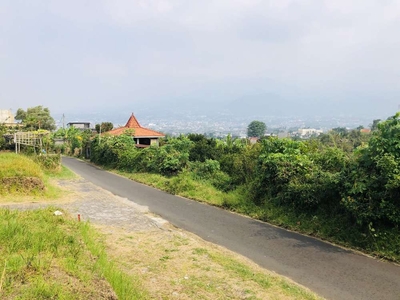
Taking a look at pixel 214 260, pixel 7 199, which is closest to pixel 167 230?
pixel 214 260

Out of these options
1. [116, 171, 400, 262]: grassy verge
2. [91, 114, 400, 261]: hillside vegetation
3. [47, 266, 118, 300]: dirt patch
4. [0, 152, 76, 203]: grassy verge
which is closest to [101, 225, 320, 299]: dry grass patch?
[47, 266, 118, 300]: dirt patch

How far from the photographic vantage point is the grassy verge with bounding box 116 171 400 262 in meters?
6.86

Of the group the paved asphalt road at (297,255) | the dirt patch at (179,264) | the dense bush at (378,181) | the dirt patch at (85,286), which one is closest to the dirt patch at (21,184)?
the dirt patch at (179,264)

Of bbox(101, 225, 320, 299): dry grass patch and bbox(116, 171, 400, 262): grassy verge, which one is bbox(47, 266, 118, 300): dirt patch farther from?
bbox(116, 171, 400, 262): grassy verge

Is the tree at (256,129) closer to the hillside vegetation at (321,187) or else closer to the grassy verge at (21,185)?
the hillside vegetation at (321,187)

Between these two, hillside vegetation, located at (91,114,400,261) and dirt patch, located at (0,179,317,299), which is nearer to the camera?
dirt patch, located at (0,179,317,299)

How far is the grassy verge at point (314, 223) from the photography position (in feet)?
22.5

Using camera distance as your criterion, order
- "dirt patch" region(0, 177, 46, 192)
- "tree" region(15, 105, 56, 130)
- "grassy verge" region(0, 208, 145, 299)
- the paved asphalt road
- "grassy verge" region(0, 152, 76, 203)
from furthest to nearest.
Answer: "tree" region(15, 105, 56, 130) < "dirt patch" region(0, 177, 46, 192) < "grassy verge" region(0, 152, 76, 203) < the paved asphalt road < "grassy verge" region(0, 208, 145, 299)

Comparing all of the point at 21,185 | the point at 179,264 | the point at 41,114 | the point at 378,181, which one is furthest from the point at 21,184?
the point at 41,114

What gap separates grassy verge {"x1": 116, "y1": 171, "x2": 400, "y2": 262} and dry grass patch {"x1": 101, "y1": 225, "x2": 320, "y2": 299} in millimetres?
2496

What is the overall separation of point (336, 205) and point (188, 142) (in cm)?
1203

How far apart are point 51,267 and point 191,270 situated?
266cm

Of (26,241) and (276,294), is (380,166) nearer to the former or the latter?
(276,294)

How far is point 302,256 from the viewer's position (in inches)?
271
